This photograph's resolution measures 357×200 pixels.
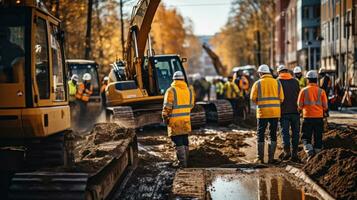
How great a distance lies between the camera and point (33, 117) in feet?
29.4

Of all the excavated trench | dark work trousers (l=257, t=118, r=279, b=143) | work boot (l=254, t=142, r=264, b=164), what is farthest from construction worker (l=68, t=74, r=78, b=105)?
dark work trousers (l=257, t=118, r=279, b=143)

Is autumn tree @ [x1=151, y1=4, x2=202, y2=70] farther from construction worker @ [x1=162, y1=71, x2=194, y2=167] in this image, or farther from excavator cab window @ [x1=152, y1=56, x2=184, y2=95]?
construction worker @ [x1=162, y1=71, x2=194, y2=167]

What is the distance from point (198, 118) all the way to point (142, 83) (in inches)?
93.4

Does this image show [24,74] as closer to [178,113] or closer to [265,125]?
[178,113]

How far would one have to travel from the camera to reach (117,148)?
11.9m

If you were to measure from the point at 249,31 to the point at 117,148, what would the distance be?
82422 mm

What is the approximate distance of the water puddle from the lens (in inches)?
409

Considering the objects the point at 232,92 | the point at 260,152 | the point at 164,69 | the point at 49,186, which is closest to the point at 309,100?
the point at 260,152

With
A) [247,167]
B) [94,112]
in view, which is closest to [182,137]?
[247,167]

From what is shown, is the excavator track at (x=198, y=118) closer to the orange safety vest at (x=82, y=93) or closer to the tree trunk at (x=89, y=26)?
the orange safety vest at (x=82, y=93)

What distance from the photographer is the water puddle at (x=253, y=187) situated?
10398 millimetres

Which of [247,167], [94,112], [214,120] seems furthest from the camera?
[94,112]

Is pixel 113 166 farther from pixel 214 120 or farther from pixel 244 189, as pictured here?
pixel 214 120

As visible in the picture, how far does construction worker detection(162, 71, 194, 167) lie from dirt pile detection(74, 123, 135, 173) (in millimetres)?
955
